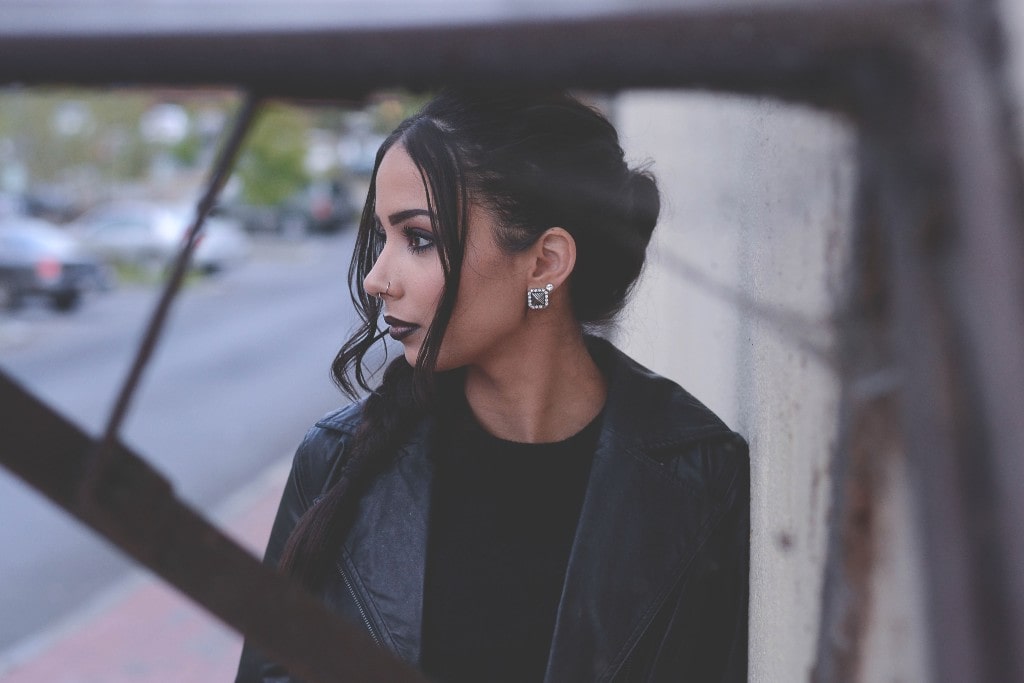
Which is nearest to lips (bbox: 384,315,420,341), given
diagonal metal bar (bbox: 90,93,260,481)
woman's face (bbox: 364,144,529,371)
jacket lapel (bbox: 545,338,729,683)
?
woman's face (bbox: 364,144,529,371)

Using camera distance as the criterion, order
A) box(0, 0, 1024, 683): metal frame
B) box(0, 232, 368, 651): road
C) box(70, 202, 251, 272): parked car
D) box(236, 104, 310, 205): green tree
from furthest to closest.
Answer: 1. box(70, 202, 251, 272): parked car
2. box(236, 104, 310, 205): green tree
3. box(0, 232, 368, 651): road
4. box(0, 0, 1024, 683): metal frame

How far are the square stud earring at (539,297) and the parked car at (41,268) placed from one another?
1723 centimetres

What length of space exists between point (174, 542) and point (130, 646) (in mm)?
5116

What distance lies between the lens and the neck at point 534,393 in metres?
1.88

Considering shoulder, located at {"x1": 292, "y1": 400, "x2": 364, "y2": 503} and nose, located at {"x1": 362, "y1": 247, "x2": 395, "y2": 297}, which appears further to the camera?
shoulder, located at {"x1": 292, "y1": 400, "x2": 364, "y2": 503}

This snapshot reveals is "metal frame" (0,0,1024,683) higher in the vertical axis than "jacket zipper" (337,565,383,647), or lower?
higher

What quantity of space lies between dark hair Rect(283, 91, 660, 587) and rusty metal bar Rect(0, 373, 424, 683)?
91 cm

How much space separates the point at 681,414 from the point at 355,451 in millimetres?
548

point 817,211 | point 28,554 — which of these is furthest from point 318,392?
point 817,211

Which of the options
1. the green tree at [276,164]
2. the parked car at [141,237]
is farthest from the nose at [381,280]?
the parked car at [141,237]

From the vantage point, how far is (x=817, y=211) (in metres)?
0.94

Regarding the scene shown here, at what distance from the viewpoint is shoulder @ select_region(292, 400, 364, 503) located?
1857 millimetres

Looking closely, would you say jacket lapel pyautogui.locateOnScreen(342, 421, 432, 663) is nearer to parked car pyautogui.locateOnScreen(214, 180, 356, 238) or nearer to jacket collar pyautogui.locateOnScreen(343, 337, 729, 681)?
jacket collar pyautogui.locateOnScreen(343, 337, 729, 681)

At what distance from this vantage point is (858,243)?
0.77 metres
